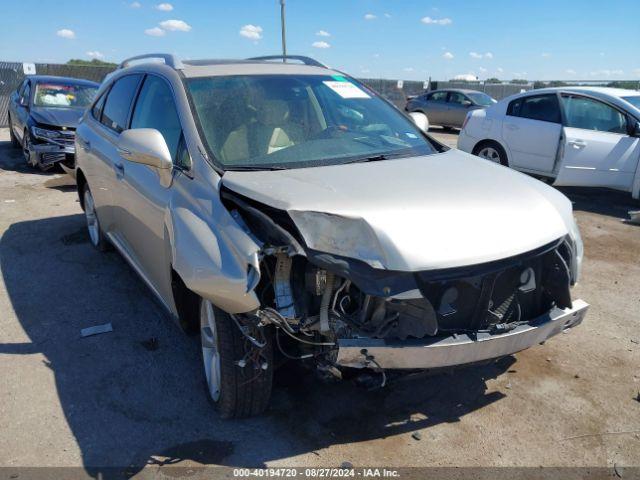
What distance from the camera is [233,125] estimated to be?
11.0ft

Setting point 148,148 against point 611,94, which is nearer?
point 148,148

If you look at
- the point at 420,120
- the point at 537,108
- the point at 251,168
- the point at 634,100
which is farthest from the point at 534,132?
the point at 251,168

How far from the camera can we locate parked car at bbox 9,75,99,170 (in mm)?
9641

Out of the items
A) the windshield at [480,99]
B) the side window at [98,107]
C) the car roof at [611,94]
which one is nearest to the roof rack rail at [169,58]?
the side window at [98,107]

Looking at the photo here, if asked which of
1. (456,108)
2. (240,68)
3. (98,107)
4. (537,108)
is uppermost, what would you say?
(240,68)

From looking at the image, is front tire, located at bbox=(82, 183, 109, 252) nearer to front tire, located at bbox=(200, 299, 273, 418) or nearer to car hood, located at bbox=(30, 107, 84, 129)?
front tire, located at bbox=(200, 299, 273, 418)

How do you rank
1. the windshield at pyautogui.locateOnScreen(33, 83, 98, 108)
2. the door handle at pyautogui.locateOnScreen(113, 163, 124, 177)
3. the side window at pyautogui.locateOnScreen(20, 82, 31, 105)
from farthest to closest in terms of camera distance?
the side window at pyautogui.locateOnScreen(20, 82, 31, 105) < the windshield at pyautogui.locateOnScreen(33, 83, 98, 108) < the door handle at pyautogui.locateOnScreen(113, 163, 124, 177)

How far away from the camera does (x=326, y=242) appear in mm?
2469

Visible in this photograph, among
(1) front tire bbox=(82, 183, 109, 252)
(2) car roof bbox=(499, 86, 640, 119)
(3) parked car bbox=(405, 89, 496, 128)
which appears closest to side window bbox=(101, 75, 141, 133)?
(1) front tire bbox=(82, 183, 109, 252)

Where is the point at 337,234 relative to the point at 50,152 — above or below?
above

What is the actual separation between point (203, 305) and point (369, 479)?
1.29m

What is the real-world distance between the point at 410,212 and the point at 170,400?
184 centimetres

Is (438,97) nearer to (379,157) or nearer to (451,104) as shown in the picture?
(451,104)

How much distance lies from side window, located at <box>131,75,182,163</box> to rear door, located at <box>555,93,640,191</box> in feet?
19.9
